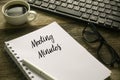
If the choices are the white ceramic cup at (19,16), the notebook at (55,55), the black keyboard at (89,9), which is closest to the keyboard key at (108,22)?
the black keyboard at (89,9)

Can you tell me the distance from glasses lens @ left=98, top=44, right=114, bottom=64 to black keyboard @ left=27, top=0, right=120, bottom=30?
79mm

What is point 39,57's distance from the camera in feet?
2.48

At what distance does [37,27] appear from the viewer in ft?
2.85

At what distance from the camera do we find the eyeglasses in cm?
76

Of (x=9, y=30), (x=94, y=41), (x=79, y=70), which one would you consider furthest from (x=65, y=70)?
(x=9, y=30)

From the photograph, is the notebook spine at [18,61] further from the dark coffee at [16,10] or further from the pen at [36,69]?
the dark coffee at [16,10]

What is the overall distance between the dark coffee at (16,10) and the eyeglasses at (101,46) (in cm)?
23

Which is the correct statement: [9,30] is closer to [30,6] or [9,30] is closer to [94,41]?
[30,6]

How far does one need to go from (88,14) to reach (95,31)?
0.25 feet

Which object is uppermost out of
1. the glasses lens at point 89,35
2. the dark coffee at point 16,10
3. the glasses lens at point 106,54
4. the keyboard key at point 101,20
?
the keyboard key at point 101,20

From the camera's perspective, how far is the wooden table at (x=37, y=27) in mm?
736

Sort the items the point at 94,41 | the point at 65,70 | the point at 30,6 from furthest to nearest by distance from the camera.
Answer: the point at 30,6 < the point at 94,41 < the point at 65,70

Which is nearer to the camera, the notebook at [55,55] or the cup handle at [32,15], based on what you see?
the notebook at [55,55]

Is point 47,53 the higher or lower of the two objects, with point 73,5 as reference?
lower
